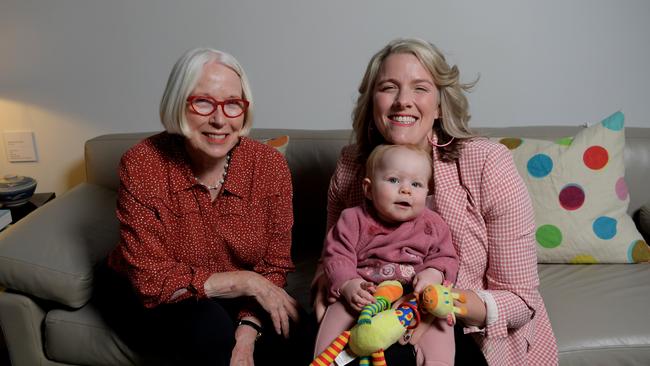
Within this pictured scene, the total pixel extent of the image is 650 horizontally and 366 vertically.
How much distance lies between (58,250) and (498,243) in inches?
54.4

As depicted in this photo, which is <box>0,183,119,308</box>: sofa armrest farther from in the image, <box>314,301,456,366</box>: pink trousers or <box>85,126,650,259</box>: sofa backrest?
<box>314,301,456,366</box>: pink trousers

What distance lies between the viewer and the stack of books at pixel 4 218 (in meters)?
2.06

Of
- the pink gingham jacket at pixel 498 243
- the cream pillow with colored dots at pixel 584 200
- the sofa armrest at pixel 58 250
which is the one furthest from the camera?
the cream pillow with colored dots at pixel 584 200

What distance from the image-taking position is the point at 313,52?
2221 mm

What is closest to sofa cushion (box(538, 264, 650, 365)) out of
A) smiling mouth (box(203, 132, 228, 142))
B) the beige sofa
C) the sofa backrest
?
the beige sofa

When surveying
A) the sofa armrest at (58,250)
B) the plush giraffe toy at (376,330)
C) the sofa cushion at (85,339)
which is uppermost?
the plush giraffe toy at (376,330)

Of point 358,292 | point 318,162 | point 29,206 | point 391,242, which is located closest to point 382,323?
point 358,292

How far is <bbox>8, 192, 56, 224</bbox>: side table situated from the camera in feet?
7.17

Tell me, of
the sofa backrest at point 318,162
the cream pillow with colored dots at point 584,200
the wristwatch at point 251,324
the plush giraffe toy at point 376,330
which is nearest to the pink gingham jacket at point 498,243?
the plush giraffe toy at point 376,330

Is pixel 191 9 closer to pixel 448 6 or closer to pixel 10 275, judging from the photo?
pixel 448 6

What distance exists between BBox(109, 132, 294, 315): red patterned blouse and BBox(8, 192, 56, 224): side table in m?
0.86

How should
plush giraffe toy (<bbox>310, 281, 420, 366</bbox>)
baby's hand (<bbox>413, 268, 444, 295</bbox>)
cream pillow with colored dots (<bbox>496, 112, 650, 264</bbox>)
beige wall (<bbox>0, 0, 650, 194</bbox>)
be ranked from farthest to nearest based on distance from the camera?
beige wall (<bbox>0, 0, 650, 194</bbox>), cream pillow with colored dots (<bbox>496, 112, 650, 264</bbox>), baby's hand (<bbox>413, 268, 444, 295</bbox>), plush giraffe toy (<bbox>310, 281, 420, 366</bbox>)

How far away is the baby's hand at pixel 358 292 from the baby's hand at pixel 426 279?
10 cm

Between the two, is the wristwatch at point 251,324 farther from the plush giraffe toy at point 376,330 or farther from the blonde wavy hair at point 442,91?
the blonde wavy hair at point 442,91
